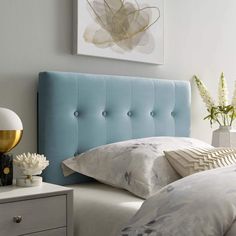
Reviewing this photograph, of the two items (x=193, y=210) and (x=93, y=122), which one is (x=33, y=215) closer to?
(x=193, y=210)

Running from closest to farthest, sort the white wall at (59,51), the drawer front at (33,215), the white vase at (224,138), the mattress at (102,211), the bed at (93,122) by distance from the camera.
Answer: the drawer front at (33,215)
the mattress at (102,211)
the bed at (93,122)
the white wall at (59,51)
the white vase at (224,138)

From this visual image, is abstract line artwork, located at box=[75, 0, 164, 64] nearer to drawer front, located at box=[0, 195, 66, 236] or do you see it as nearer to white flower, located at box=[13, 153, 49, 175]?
white flower, located at box=[13, 153, 49, 175]

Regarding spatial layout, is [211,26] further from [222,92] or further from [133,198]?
[133,198]

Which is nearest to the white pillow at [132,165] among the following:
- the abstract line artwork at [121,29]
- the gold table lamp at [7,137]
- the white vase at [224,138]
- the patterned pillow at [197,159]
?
the patterned pillow at [197,159]

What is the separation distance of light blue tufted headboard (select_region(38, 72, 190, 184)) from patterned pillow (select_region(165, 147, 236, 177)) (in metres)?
0.45

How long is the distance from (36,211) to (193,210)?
2.02ft

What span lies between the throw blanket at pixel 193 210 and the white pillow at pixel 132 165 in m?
0.37

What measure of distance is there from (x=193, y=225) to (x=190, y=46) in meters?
1.94

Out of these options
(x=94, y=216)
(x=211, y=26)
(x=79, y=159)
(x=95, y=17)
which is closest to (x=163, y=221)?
(x=94, y=216)

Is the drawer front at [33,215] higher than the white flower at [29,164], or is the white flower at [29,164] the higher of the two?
the white flower at [29,164]

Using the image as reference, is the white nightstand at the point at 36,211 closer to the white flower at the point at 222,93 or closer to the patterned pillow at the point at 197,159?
the patterned pillow at the point at 197,159

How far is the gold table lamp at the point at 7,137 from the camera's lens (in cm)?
188

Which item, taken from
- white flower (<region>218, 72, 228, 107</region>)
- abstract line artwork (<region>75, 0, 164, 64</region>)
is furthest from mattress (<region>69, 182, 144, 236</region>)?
white flower (<region>218, 72, 228, 107</region>)

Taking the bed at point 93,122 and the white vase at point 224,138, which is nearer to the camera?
the bed at point 93,122
